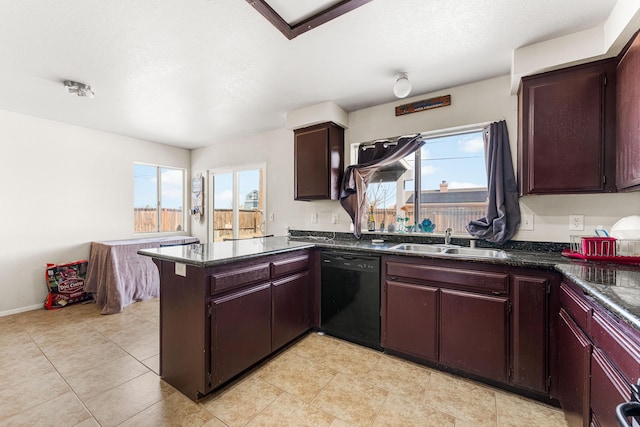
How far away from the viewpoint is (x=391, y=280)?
224 cm

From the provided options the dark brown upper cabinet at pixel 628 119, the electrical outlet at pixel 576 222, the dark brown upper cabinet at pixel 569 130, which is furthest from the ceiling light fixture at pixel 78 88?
the electrical outlet at pixel 576 222

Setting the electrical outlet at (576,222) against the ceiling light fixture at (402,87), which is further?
the ceiling light fixture at (402,87)

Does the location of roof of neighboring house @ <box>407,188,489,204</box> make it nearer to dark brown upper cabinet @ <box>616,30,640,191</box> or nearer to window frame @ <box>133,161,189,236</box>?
dark brown upper cabinet @ <box>616,30,640,191</box>

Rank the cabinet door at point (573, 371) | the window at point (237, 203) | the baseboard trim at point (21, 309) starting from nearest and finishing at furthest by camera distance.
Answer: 1. the cabinet door at point (573, 371)
2. the baseboard trim at point (21, 309)
3. the window at point (237, 203)

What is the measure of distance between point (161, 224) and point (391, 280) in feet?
13.8

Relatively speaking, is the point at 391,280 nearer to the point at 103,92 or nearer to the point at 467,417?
the point at 467,417

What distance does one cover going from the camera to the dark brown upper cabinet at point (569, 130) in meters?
1.78

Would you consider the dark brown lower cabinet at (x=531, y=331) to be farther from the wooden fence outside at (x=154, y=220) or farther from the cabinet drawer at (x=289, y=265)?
the wooden fence outside at (x=154, y=220)

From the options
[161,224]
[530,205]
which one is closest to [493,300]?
[530,205]

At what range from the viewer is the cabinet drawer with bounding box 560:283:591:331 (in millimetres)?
1246

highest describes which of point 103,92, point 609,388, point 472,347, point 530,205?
point 103,92

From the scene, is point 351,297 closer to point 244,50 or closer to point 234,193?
point 244,50

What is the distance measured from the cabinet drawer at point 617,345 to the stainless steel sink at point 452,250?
0.85m

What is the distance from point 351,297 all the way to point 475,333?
999 mm
